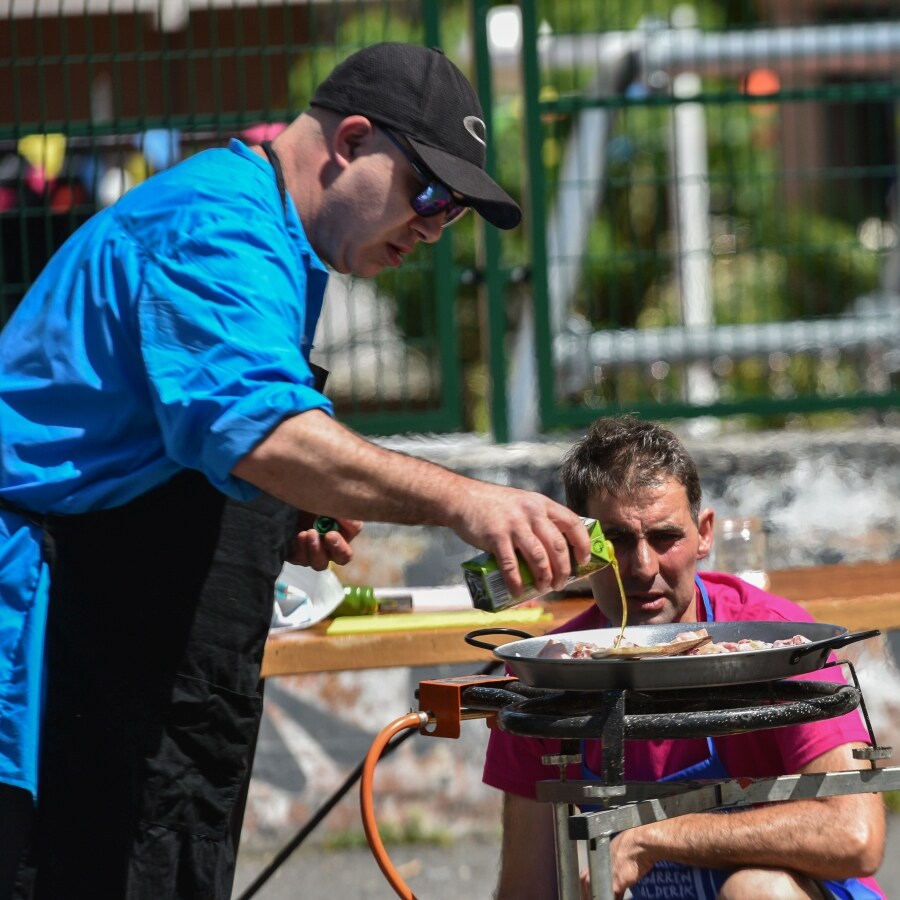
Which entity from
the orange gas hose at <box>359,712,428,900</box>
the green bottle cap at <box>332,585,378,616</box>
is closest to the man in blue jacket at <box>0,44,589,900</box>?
the orange gas hose at <box>359,712,428,900</box>

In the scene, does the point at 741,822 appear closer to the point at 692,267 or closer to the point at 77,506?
the point at 77,506

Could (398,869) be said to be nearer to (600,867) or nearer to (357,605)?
(357,605)

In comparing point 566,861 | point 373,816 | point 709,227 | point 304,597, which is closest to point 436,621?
point 304,597

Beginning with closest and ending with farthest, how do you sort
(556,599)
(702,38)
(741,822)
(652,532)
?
1. (741,822)
2. (652,532)
3. (556,599)
4. (702,38)

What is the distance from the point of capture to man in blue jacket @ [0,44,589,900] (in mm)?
2131

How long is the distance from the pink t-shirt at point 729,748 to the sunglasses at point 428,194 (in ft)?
3.15

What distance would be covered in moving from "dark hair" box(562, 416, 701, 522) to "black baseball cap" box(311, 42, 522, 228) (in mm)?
673

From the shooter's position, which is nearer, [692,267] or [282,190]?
[282,190]

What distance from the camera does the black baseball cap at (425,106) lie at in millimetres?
2402

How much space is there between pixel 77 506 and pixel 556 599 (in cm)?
183

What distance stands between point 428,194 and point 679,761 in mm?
1151

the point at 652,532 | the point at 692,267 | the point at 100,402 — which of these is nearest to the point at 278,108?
the point at 692,267

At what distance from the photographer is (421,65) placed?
246cm

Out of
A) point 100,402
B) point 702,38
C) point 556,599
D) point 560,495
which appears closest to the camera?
point 100,402
